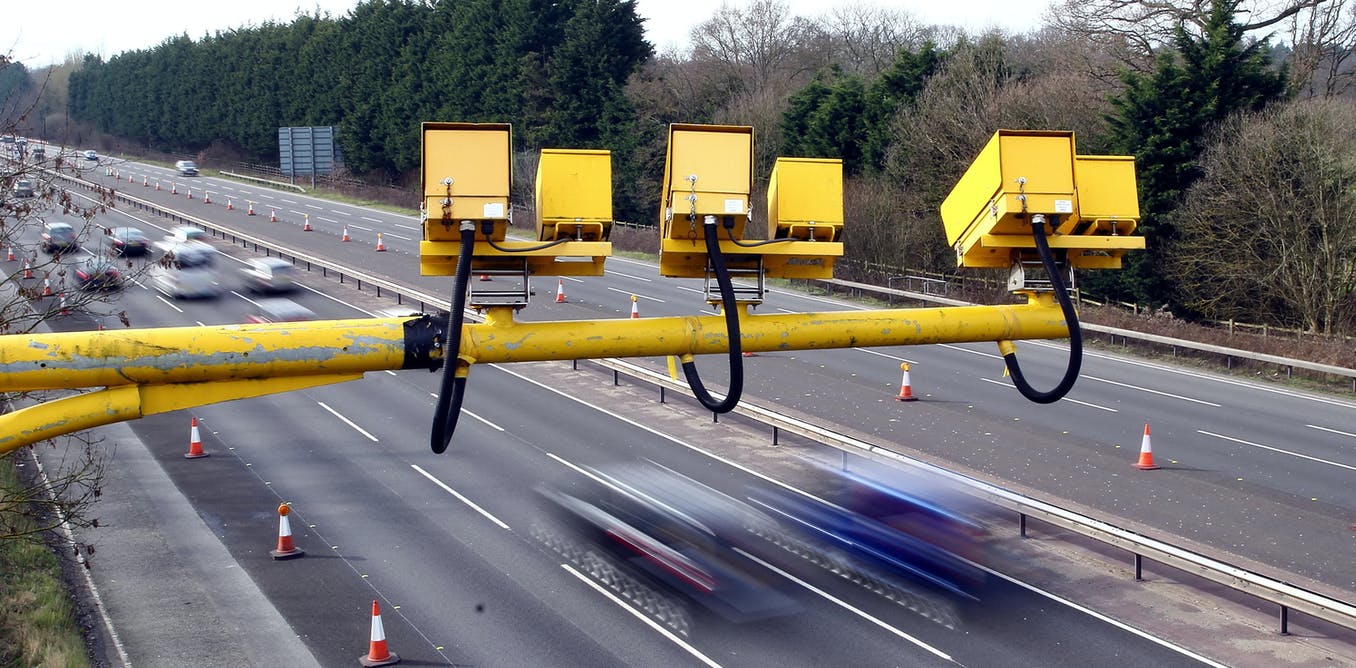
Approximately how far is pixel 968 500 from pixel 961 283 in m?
22.9

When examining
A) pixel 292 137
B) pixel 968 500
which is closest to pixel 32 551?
pixel 968 500

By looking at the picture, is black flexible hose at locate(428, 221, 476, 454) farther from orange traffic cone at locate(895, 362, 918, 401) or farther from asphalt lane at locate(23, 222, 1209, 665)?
orange traffic cone at locate(895, 362, 918, 401)

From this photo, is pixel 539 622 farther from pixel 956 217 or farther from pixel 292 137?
pixel 292 137

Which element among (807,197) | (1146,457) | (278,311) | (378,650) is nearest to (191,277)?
(278,311)

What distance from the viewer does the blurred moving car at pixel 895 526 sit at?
47.3ft

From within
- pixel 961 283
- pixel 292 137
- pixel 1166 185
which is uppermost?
pixel 292 137

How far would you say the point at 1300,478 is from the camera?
18453mm

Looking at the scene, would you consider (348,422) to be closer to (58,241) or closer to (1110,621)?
(1110,621)

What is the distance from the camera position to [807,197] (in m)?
6.66

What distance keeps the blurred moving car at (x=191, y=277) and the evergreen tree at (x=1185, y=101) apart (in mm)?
30911

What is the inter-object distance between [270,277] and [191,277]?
8.68ft

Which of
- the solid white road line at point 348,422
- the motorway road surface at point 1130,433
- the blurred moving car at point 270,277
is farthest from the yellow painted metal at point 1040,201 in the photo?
the blurred moving car at point 270,277

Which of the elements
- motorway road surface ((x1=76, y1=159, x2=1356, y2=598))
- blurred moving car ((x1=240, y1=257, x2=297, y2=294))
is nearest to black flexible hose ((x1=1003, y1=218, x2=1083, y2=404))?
motorway road surface ((x1=76, y1=159, x2=1356, y2=598))

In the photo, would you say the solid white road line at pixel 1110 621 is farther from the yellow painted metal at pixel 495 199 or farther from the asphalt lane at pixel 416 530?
the yellow painted metal at pixel 495 199
